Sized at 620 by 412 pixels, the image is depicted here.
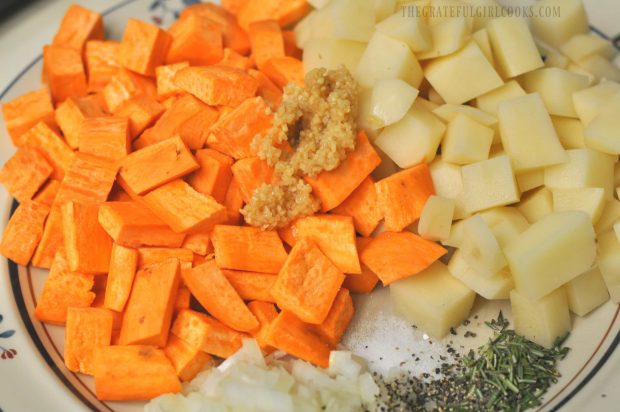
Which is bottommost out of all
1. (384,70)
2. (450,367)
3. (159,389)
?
(450,367)

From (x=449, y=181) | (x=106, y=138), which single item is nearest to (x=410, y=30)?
(x=449, y=181)

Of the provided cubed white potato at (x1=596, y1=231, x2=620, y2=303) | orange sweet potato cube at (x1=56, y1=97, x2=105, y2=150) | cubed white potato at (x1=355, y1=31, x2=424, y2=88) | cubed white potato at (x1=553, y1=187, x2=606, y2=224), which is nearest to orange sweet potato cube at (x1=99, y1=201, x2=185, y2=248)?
orange sweet potato cube at (x1=56, y1=97, x2=105, y2=150)

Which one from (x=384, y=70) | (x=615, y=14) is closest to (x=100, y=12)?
(x=384, y=70)

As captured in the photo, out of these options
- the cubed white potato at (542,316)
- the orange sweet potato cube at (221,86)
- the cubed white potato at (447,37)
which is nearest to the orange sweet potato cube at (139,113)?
the orange sweet potato cube at (221,86)

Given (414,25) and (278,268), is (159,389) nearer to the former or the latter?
(278,268)

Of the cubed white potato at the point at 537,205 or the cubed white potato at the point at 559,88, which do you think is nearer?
the cubed white potato at the point at 537,205

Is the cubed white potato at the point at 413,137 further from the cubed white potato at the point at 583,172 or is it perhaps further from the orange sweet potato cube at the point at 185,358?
the orange sweet potato cube at the point at 185,358
